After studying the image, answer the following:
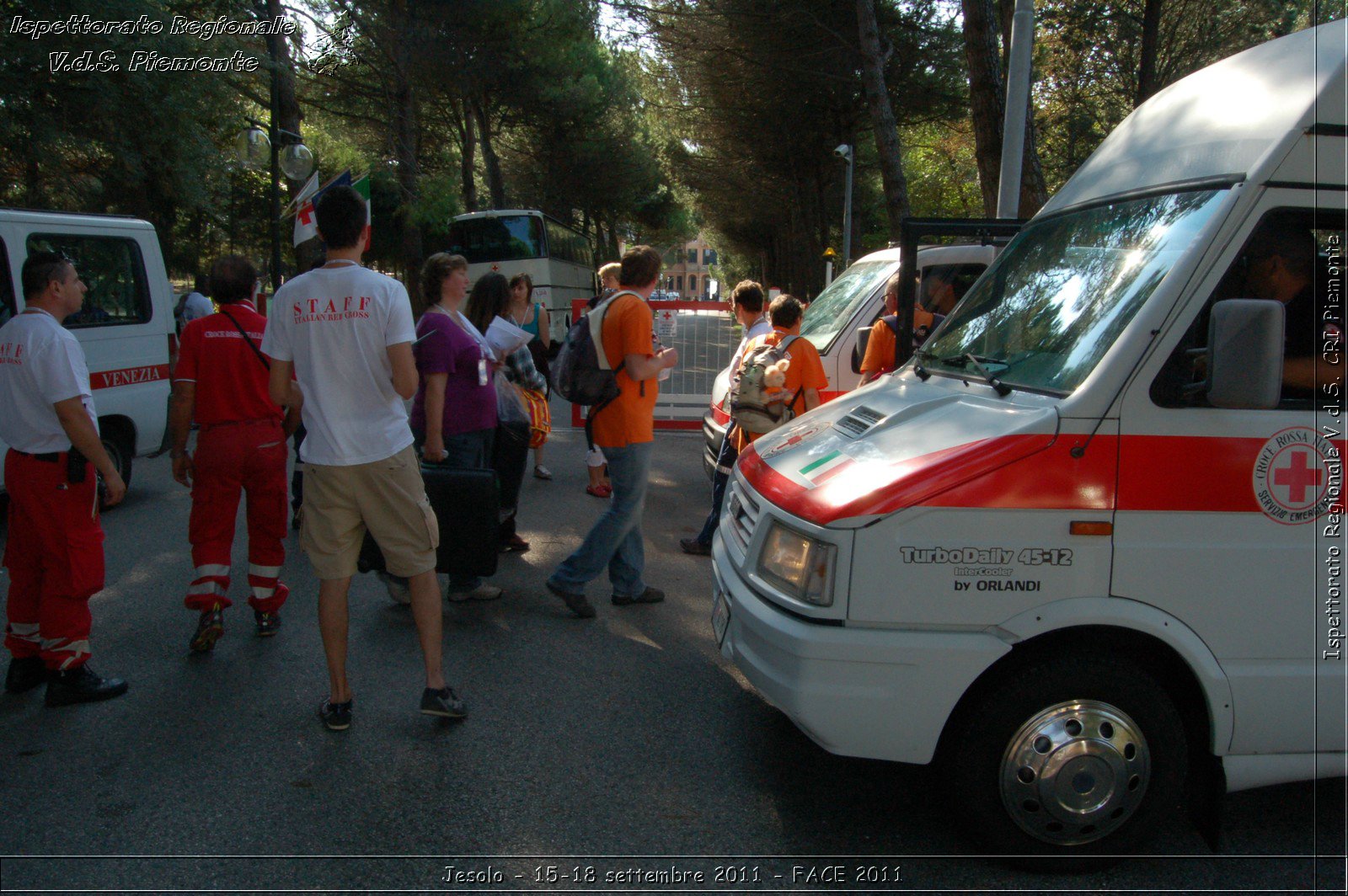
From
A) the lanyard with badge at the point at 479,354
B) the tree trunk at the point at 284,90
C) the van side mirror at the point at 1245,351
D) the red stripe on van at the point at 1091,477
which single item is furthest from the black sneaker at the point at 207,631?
the tree trunk at the point at 284,90

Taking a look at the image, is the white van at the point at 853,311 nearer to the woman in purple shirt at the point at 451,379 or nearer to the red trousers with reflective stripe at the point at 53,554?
the woman in purple shirt at the point at 451,379

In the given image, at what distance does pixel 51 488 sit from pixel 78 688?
35.4 inches

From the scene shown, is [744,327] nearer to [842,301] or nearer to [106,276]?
[842,301]

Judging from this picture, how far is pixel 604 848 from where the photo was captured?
3.17 m

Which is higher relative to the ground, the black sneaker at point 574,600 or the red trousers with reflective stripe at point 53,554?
the red trousers with reflective stripe at point 53,554

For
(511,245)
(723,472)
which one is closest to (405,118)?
(511,245)

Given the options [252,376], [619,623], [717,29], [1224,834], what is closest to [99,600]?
[252,376]

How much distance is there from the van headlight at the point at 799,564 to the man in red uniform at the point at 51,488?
276 centimetres

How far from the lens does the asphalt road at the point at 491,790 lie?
3049 millimetres

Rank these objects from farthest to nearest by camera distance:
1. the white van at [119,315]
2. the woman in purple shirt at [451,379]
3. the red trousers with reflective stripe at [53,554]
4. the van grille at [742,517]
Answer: the white van at [119,315]
the woman in purple shirt at [451,379]
the red trousers with reflective stripe at [53,554]
the van grille at [742,517]

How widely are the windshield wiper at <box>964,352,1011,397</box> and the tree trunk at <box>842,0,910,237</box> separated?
11.5 meters

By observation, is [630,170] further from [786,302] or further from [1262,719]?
[1262,719]

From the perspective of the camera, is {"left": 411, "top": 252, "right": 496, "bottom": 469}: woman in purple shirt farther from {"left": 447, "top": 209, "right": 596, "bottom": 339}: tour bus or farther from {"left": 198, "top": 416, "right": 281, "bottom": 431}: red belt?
{"left": 447, "top": 209, "right": 596, "bottom": 339}: tour bus

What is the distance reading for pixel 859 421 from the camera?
3.58m
